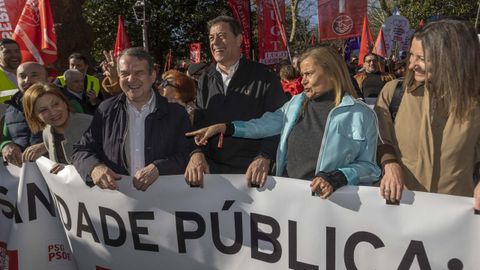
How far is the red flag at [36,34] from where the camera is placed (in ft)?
18.5

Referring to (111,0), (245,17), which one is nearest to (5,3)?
(245,17)

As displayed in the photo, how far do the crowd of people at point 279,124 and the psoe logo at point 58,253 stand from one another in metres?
0.55

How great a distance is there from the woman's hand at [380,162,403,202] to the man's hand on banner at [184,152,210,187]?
1.04 m

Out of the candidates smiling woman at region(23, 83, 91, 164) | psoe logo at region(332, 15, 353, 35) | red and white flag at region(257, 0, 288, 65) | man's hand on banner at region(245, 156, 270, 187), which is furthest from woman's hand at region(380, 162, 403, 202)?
psoe logo at region(332, 15, 353, 35)

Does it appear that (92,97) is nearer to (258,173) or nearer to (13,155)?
(13,155)

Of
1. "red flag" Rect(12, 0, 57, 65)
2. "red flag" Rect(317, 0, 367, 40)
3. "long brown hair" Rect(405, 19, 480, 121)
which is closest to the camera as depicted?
"long brown hair" Rect(405, 19, 480, 121)

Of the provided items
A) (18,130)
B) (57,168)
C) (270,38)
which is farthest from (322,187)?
(270,38)

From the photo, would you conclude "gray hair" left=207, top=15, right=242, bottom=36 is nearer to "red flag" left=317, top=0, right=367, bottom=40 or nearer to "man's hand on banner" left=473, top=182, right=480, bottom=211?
"man's hand on banner" left=473, top=182, right=480, bottom=211

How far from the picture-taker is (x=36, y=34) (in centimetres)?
578

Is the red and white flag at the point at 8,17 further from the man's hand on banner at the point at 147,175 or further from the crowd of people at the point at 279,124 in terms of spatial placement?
the man's hand on banner at the point at 147,175

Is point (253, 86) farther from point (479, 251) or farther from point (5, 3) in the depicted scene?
point (5, 3)

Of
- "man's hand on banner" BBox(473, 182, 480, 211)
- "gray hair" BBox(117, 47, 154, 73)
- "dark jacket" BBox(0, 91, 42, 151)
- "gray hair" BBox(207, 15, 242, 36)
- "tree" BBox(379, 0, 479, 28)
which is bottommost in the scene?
"man's hand on banner" BBox(473, 182, 480, 211)

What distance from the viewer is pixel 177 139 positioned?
3.18 meters

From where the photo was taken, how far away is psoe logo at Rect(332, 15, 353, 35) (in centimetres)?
1038
